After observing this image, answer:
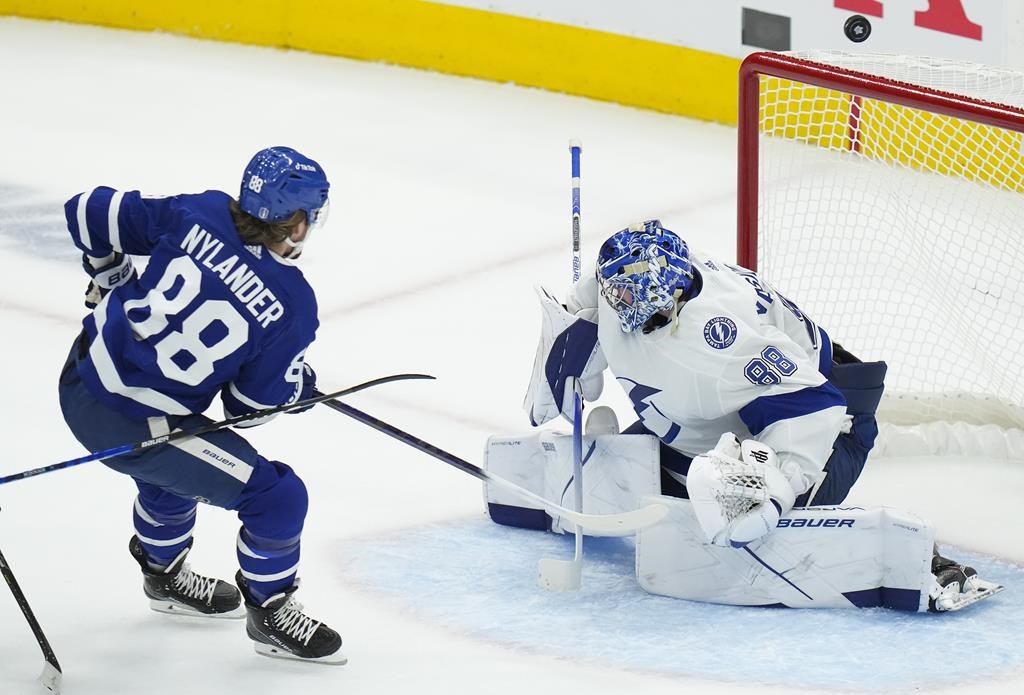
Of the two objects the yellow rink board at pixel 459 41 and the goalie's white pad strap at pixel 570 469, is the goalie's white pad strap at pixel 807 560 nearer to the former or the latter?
the goalie's white pad strap at pixel 570 469

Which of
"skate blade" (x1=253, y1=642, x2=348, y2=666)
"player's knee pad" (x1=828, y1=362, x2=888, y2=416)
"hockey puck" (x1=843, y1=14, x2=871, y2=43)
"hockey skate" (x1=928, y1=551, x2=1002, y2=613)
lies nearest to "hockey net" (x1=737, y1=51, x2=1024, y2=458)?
"player's knee pad" (x1=828, y1=362, x2=888, y2=416)

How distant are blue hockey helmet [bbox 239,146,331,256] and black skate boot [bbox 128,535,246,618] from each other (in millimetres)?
774

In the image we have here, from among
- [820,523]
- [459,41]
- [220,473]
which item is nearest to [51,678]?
[220,473]

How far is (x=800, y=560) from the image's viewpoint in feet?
10.9

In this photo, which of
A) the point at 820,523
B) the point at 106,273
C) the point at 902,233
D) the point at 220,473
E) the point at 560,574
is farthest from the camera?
the point at 902,233

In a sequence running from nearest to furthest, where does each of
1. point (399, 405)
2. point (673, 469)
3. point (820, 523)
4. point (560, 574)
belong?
point (820, 523) < point (560, 574) < point (673, 469) < point (399, 405)

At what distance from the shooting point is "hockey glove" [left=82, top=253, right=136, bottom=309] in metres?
3.05

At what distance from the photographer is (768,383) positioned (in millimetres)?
3252

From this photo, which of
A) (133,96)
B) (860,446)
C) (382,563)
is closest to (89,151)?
(133,96)

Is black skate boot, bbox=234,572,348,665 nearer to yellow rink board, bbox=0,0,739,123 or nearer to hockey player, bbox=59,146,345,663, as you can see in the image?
hockey player, bbox=59,146,345,663

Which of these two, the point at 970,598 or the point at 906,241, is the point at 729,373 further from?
the point at 906,241

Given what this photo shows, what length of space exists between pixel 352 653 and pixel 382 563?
421 mm

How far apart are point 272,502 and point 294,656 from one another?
0.32 meters

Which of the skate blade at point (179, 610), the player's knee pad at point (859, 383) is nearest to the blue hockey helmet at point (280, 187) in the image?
the skate blade at point (179, 610)
